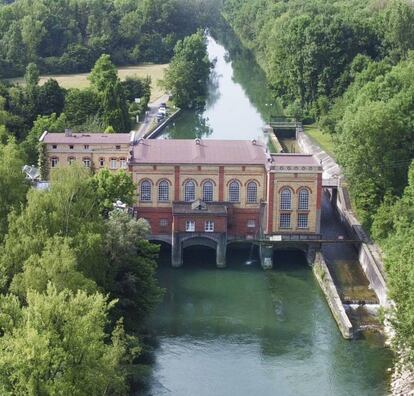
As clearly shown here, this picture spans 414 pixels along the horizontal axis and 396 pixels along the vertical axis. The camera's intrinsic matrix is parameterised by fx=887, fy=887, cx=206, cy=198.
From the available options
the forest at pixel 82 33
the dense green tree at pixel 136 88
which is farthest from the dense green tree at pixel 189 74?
the forest at pixel 82 33

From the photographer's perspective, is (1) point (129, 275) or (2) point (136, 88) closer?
(1) point (129, 275)

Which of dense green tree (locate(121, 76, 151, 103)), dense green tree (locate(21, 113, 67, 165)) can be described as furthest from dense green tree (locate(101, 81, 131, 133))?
dense green tree (locate(121, 76, 151, 103))

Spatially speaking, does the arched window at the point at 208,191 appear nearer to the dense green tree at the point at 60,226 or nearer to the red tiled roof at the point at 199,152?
the red tiled roof at the point at 199,152

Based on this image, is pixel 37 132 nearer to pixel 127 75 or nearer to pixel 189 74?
pixel 189 74

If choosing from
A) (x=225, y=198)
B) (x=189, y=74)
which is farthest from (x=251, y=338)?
(x=189, y=74)

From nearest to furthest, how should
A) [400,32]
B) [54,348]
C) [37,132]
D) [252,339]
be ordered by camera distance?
[54,348] → [252,339] → [37,132] → [400,32]

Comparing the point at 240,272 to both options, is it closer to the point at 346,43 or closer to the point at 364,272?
the point at 364,272
